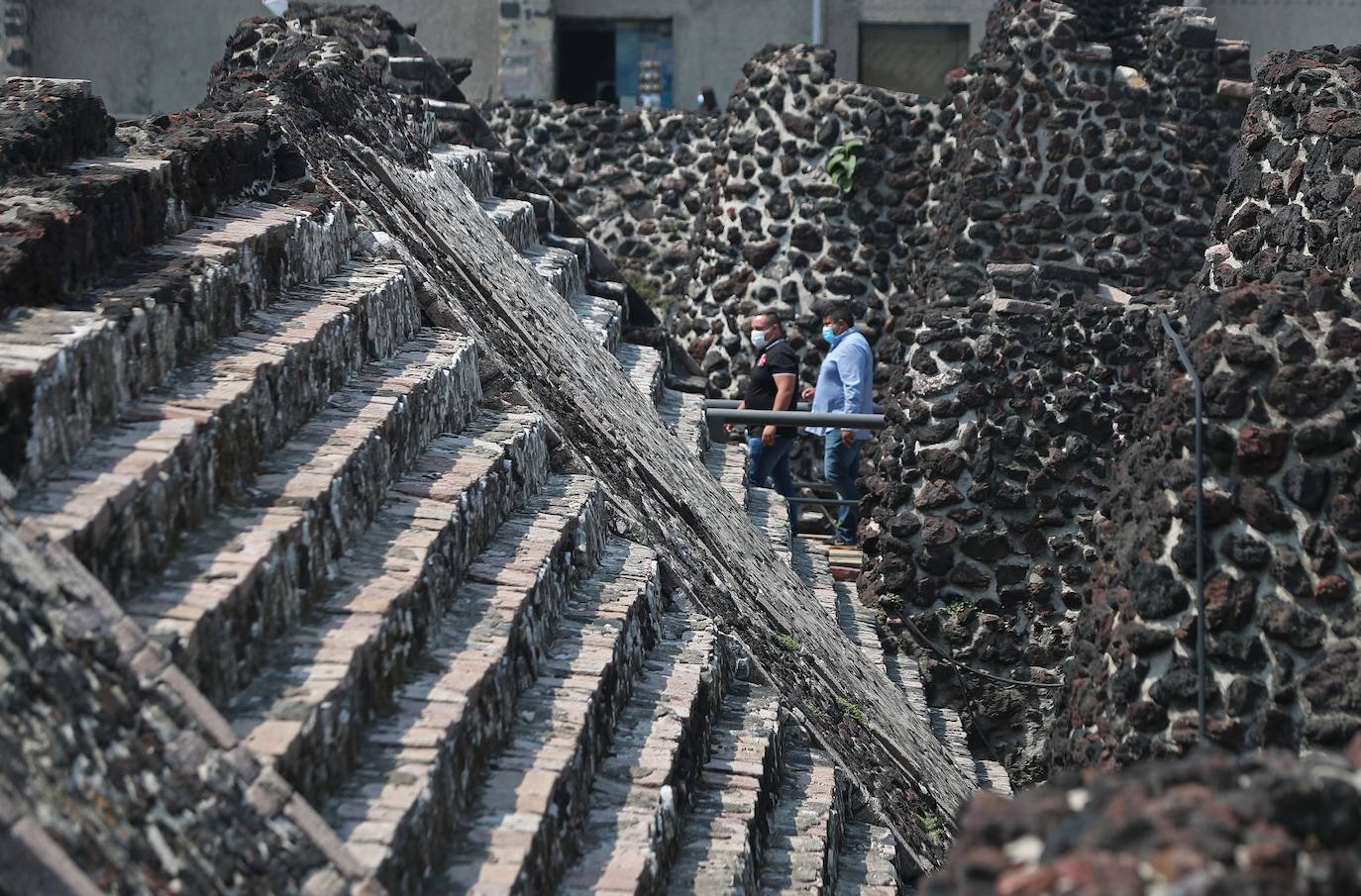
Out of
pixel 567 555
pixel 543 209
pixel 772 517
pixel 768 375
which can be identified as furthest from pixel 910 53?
pixel 567 555

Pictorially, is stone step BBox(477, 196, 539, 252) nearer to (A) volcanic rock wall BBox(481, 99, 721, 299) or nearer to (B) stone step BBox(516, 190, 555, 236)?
(B) stone step BBox(516, 190, 555, 236)

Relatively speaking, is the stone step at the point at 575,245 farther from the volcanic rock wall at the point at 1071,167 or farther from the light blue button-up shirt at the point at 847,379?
the volcanic rock wall at the point at 1071,167

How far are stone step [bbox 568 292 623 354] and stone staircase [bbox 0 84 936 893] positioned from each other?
8.78 ft

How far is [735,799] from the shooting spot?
4.26 meters

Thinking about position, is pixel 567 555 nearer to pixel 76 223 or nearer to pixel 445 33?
pixel 76 223

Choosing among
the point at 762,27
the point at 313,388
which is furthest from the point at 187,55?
the point at 313,388

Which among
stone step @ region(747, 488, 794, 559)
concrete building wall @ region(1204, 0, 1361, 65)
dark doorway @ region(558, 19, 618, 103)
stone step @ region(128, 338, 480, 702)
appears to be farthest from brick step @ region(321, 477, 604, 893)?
dark doorway @ region(558, 19, 618, 103)

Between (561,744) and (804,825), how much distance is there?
1085 mm

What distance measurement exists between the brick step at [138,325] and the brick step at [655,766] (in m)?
1.22

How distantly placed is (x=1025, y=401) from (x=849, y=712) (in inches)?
143

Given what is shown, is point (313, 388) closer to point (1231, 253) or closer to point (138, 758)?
point (138, 758)

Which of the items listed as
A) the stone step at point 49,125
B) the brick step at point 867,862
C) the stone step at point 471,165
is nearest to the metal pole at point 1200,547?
the brick step at point 867,862

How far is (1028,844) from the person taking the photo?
201 centimetres

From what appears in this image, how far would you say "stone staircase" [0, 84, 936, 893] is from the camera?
2953 millimetres
